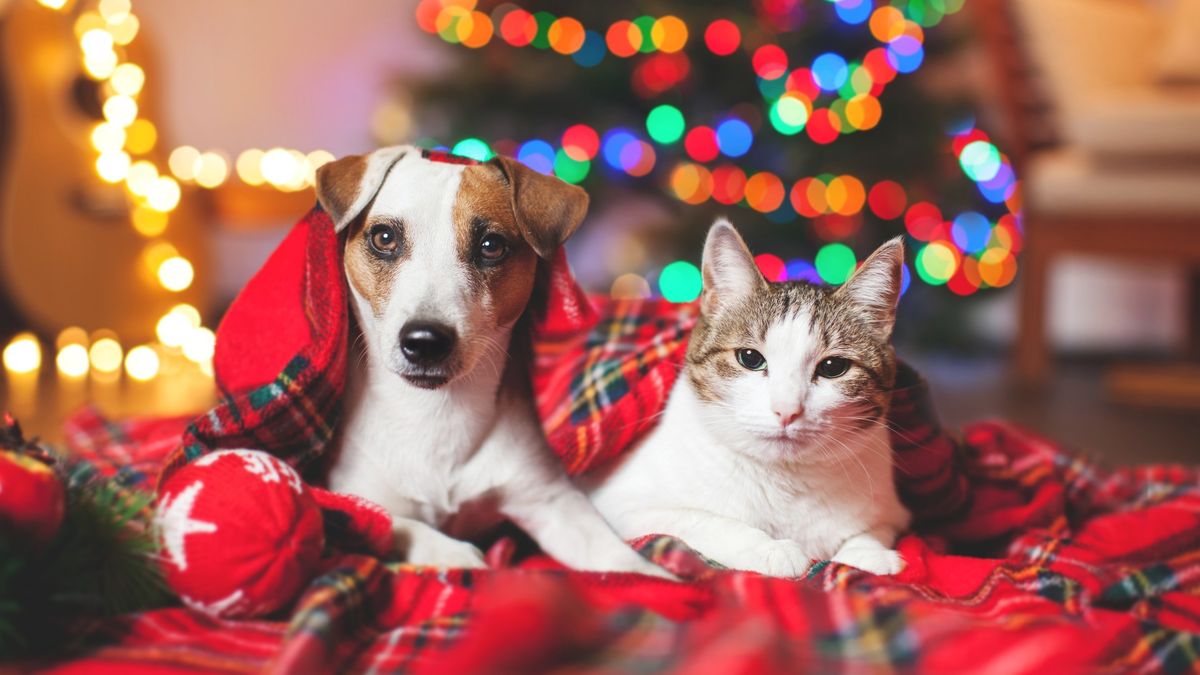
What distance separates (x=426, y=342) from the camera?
1103 mm

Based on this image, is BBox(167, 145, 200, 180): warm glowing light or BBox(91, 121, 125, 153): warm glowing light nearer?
BBox(91, 121, 125, 153): warm glowing light

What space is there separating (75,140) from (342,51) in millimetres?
1720

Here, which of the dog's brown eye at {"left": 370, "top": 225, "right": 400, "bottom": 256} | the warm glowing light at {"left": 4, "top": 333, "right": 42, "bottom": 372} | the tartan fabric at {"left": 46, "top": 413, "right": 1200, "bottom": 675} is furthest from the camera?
the warm glowing light at {"left": 4, "top": 333, "right": 42, "bottom": 372}

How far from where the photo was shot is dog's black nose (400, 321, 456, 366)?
110cm

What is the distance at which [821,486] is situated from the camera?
124 centimetres

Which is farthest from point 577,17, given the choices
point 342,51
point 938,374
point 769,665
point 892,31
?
point 769,665

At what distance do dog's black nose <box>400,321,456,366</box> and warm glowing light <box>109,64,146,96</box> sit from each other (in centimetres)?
276

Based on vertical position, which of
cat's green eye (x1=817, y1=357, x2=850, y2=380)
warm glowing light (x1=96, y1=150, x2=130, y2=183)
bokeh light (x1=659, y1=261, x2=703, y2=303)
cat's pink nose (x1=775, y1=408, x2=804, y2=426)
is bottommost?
cat's pink nose (x1=775, y1=408, x2=804, y2=426)

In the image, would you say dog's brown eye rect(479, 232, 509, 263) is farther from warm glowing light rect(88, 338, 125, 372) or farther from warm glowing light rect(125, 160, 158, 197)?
warm glowing light rect(125, 160, 158, 197)

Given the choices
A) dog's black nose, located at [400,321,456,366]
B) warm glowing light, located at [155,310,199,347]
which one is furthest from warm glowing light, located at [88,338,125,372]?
dog's black nose, located at [400,321,456,366]

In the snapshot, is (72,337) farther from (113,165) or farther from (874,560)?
(874,560)

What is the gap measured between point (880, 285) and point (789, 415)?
22 cm

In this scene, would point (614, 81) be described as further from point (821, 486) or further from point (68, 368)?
point (821, 486)

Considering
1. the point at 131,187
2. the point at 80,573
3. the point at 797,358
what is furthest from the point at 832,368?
the point at 131,187
